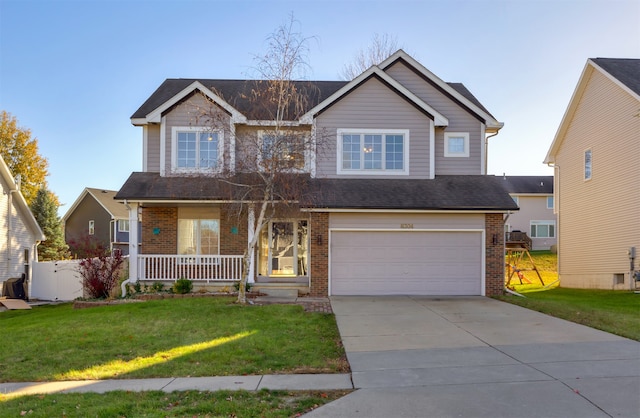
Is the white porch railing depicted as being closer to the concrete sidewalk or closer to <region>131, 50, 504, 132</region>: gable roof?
<region>131, 50, 504, 132</region>: gable roof

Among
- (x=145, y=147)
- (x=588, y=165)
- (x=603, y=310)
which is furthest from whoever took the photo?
(x=588, y=165)

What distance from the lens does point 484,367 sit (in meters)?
7.20

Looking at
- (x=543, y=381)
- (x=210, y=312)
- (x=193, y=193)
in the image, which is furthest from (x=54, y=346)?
(x=543, y=381)

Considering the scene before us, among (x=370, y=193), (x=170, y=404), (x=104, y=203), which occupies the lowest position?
(x=170, y=404)

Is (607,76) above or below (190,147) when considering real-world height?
above

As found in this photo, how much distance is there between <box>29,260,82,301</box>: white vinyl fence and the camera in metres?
21.0

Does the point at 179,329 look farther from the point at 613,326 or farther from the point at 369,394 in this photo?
the point at 613,326

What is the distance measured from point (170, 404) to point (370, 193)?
11.0 meters

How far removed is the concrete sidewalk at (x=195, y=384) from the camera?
257 inches

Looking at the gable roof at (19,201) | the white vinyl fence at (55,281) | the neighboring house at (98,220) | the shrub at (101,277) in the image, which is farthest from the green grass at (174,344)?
the neighboring house at (98,220)

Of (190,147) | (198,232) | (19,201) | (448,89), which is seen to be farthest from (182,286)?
(19,201)

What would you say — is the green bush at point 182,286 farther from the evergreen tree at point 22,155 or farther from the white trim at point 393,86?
the evergreen tree at point 22,155

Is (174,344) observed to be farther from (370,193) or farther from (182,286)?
(370,193)

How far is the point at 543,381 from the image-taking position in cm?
643
